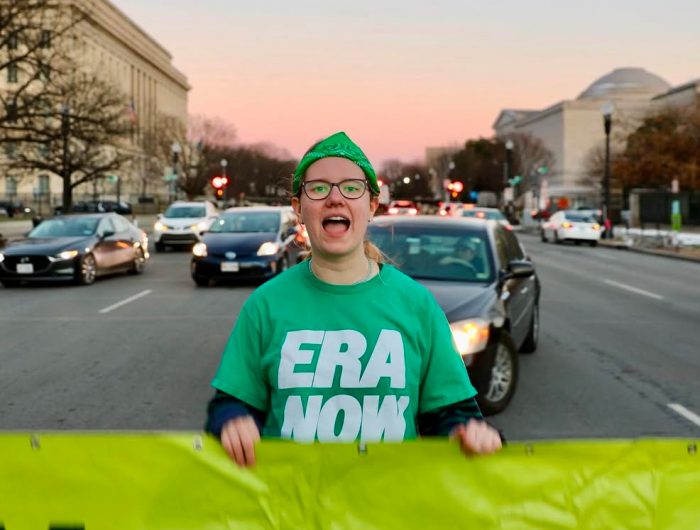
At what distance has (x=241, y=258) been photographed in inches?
746

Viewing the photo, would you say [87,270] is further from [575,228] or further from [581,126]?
[581,126]

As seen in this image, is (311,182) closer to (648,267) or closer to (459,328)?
(459,328)

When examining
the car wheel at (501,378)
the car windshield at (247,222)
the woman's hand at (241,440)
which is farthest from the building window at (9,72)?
the woman's hand at (241,440)

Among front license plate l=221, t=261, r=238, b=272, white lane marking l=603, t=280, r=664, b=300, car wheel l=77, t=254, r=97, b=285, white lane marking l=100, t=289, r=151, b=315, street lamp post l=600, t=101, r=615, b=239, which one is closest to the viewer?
white lane marking l=100, t=289, r=151, b=315

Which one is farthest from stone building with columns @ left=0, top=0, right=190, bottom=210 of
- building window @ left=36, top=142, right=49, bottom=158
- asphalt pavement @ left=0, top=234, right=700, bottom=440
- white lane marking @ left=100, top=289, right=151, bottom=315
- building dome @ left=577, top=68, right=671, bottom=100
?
asphalt pavement @ left=0, top=234, right=700, bottom=440

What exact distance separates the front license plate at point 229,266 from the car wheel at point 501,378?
37.0 feet

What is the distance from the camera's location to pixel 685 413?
7.77 metres

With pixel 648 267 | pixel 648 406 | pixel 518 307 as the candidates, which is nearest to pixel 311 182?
pixel 648 406

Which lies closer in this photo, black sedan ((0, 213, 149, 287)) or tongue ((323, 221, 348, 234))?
tongue ((323, 221, 348, 234))

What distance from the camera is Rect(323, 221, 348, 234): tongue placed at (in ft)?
8.84

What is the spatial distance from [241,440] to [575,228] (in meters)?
39.5

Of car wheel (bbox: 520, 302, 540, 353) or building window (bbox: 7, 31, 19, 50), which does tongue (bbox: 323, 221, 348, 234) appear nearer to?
car wheel (bbox: 520, 302, 540, 353)

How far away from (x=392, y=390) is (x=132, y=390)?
633 centimetres

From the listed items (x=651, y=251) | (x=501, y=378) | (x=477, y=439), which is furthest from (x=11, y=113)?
(x=477, y=439)
